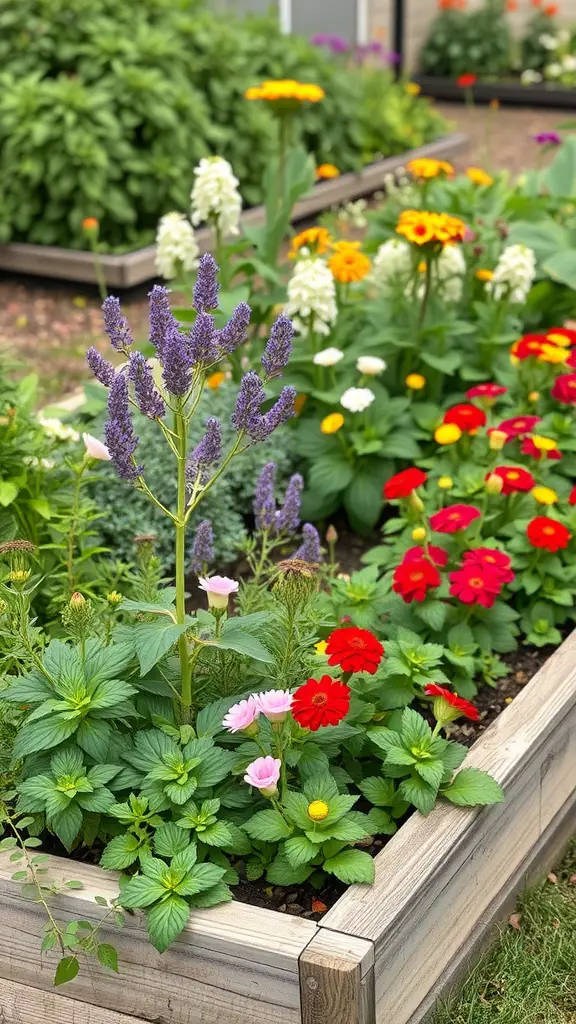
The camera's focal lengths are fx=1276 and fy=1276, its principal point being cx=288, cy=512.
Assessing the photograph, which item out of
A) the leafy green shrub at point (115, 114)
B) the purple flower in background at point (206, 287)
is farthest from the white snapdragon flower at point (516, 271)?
the leafy green shrub at point (115, 114)

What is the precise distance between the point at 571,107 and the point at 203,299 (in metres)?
9.07

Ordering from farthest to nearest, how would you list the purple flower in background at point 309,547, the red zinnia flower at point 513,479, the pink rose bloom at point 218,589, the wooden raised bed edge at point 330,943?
1. the red zinnia flower at point 513,479
2. the purple flower in background at point 309,547
3. the pink rose bloom at point 218,589
4. the wooden raised bed edge at point 330,943

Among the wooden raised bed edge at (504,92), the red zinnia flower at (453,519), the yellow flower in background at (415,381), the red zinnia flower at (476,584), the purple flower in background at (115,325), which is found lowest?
the wooden raised bed edge at (504,92)

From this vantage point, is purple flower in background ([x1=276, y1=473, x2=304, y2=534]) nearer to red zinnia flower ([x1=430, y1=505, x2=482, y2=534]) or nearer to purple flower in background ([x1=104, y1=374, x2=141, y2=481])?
red zinnia flower ([x1=430, y1=505, x2=482, y2=534])

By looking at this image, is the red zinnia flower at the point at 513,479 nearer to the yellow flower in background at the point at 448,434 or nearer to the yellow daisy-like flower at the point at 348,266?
the yellow flower in background at the point at 448,434

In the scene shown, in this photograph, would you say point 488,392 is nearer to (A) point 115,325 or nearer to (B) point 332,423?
(B) point 332,423

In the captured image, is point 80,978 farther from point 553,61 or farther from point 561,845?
point 553,61

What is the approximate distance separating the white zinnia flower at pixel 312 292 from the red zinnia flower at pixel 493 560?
0.96 metres

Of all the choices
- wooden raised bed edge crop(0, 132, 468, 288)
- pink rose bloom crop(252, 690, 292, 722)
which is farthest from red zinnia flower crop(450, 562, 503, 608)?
wooden raised bed edge crop(0, 132, 468, 288)

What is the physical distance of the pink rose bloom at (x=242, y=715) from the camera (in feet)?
6.78

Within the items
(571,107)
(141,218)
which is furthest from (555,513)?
(571,107)

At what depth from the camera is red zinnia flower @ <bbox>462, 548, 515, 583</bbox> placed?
2.62 m

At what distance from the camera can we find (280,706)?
6.73 ft

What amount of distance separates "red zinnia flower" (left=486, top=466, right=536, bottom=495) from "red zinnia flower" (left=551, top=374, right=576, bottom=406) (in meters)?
0.43
